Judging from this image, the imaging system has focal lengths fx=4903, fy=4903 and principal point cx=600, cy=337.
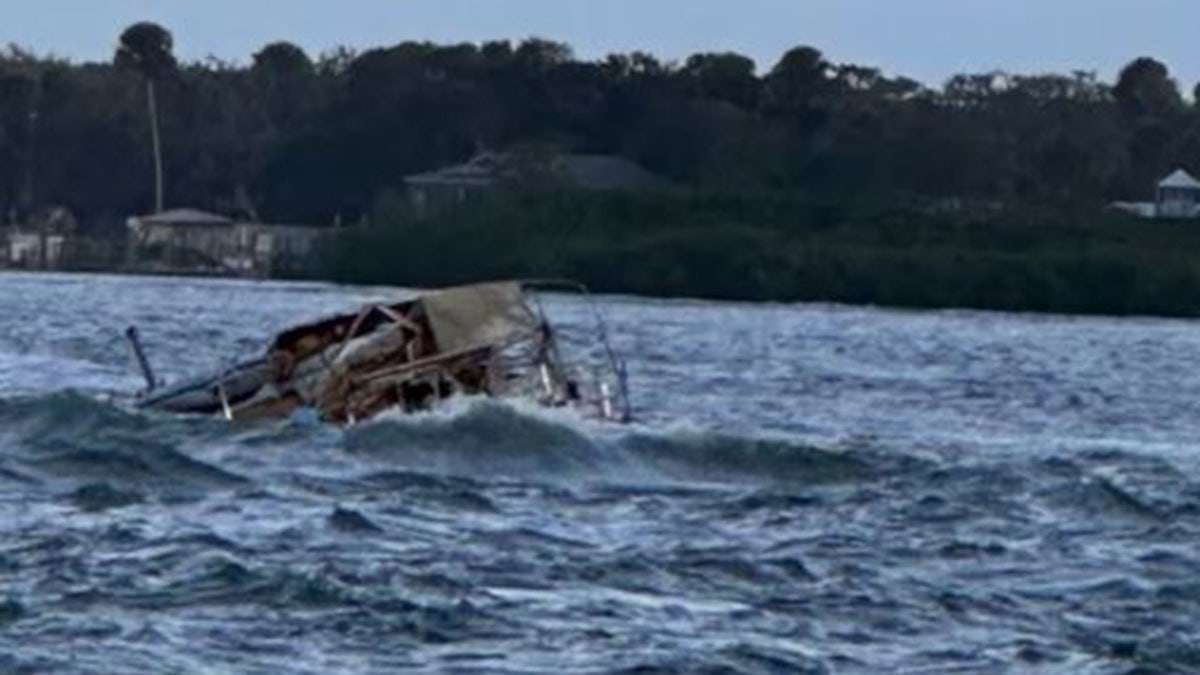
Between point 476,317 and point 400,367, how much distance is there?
5.42ft

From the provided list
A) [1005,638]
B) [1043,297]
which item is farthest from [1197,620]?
[1043,297]

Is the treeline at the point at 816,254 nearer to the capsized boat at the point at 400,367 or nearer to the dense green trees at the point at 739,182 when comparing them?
the dense green trees at the point at 739,182

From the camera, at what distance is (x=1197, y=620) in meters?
36.4

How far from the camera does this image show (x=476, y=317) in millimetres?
58656

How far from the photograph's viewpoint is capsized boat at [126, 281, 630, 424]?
5700cm

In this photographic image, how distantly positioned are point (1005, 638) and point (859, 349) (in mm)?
69982

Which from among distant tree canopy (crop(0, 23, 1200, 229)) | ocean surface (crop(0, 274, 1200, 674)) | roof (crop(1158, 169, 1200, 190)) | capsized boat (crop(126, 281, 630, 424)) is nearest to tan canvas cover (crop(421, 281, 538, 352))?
capsized boat (crop(126, 281, 630, 424))

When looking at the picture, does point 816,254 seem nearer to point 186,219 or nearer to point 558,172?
point 558,172

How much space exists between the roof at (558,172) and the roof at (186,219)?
8.05 metres

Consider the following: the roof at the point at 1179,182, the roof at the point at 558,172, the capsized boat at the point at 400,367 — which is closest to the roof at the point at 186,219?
the roof at the point at 558,172

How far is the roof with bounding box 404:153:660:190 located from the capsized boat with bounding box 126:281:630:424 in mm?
114230

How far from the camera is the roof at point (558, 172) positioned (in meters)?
176

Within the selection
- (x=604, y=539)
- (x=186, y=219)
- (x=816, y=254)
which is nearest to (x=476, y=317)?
(x=604, y=539)

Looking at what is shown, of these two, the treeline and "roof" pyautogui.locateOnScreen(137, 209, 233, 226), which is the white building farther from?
"roof" pyautogui.locateOnScreen(137, 209, 233, 226)
